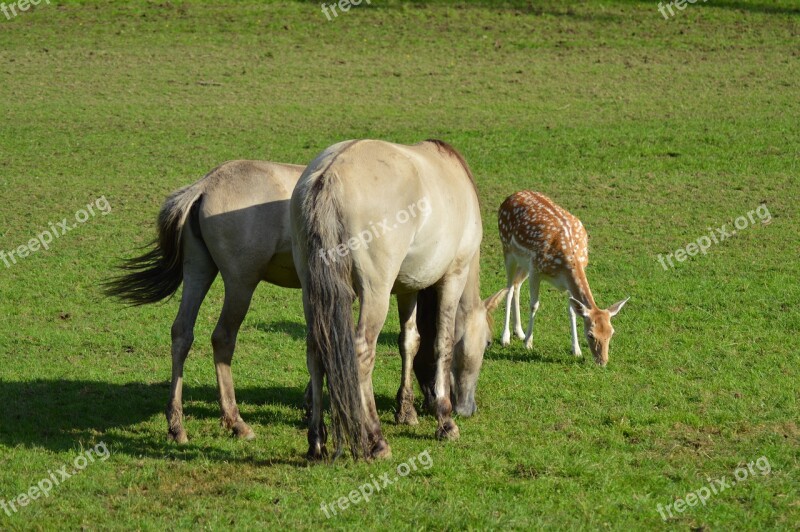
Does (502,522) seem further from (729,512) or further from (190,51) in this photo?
(190,51)

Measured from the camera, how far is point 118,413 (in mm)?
9180

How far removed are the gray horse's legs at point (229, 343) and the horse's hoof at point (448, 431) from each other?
5.13 feet

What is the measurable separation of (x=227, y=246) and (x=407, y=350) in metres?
1.75

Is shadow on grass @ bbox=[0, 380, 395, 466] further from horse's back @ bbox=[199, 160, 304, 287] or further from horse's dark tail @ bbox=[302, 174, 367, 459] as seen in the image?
horse's back @ bbox=[199, 160, 304, 287]

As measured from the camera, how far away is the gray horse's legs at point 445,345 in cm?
830

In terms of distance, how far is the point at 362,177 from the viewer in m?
7.41
